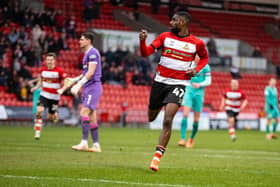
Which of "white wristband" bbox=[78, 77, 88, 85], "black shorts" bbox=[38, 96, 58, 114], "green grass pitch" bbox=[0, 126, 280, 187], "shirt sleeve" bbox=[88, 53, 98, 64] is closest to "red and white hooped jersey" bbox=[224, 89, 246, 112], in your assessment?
"black shorts" bbox=[38, 96, 58, 114]

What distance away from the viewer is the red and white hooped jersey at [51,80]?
61.0 feet

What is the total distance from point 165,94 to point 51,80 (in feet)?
26.4

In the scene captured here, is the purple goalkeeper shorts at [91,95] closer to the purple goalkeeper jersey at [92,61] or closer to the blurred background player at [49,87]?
the purple goalkeeper jersey at [92,61]

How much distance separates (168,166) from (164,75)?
5.11 ft

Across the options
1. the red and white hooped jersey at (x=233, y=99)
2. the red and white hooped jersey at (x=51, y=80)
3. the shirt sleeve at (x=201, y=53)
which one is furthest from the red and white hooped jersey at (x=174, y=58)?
the red and white hooped jersey at (x=233, y=99)

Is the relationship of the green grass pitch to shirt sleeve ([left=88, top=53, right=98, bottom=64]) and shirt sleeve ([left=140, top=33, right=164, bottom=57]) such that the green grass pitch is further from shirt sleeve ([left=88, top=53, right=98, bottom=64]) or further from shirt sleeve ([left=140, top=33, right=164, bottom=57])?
shirt sleeve ([left=88, top=53, right=98, bottom=64])

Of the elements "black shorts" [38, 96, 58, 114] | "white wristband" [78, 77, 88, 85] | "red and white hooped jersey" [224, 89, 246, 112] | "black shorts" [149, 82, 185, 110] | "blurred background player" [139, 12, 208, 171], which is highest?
"blurred background player" [139, 12, 208, 171]

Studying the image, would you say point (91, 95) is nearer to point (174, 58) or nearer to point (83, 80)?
point (83, 80)

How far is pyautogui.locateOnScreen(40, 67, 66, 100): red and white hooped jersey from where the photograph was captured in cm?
1858

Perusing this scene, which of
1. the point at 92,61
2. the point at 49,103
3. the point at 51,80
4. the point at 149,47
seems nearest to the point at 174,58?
the point at 149,47

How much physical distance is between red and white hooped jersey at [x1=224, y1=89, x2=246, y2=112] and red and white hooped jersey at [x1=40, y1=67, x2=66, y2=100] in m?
6.96

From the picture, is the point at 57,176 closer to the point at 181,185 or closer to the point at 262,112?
the point at 181,185

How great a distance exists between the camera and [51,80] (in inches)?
732

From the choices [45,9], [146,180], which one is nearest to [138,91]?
[45,9]
